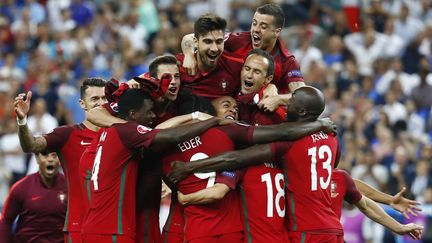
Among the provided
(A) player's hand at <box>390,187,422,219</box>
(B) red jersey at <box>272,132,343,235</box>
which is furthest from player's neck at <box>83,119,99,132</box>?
(A) player's hand at <box>390,187,422,219</box>

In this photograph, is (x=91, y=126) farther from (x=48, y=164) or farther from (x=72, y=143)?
(x=48, y=164)

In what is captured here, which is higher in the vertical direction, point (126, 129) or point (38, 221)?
point (126, 129)

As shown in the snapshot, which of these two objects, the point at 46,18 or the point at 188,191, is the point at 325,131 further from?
the point at 46,18

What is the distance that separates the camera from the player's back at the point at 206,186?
10047 millimetres

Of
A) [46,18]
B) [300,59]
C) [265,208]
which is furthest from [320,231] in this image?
[46,18]

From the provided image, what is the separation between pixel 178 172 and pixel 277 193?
889mm

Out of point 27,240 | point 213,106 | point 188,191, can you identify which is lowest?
point 27,240

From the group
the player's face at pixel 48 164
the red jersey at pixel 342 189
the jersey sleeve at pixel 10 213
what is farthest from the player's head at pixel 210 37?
→ the jersey sleeve at pixel 10 213

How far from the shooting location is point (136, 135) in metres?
10.1

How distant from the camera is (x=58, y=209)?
1234 centimetres

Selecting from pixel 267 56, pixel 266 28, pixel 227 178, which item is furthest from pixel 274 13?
pixel 227 178

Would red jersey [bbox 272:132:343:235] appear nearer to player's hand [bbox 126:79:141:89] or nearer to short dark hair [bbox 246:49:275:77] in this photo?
short dark hair [bbox 246:49:275:77]

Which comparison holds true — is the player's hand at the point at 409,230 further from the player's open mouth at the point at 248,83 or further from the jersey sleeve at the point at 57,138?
the jersey sleeve at the point at 57,138

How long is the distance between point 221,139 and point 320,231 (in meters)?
1.19
